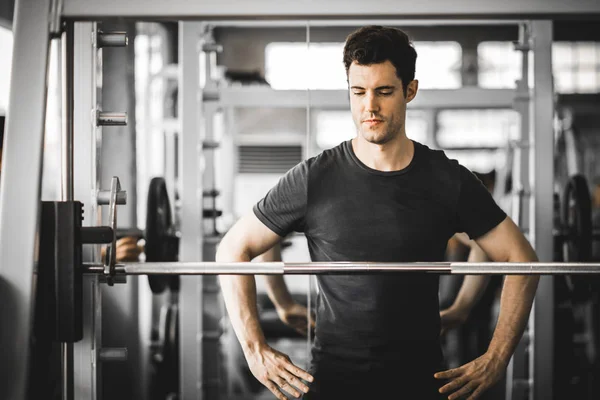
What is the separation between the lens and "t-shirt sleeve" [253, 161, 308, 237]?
4.48ft

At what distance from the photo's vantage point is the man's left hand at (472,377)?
127cm

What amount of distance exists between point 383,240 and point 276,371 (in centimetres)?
35

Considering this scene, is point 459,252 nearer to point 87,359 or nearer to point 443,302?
point 443,302

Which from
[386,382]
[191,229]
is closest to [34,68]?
[386,382]

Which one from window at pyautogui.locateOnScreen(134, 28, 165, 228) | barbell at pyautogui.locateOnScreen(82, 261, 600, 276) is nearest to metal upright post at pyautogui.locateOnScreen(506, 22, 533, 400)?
barbell at pyautogui.locateOnScreen(82, 261, 600, 276)

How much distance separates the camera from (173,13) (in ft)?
3.95

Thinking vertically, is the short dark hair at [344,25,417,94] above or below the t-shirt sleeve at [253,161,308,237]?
above

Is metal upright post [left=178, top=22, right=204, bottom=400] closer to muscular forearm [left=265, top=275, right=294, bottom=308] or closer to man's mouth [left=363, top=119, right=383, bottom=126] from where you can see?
muscular forearm [left=265, top=275, right=294, bottom=308]

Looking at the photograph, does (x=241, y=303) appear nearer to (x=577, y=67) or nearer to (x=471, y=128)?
(x=471, y=128)

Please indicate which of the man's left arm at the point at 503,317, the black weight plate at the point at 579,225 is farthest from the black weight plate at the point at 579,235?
the man's left arm at the point at 503,317

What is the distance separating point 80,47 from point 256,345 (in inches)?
29.7

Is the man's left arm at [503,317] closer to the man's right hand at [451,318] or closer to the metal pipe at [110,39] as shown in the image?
the man's right hand at [451,318]

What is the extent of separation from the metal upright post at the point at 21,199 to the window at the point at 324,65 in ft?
2.07

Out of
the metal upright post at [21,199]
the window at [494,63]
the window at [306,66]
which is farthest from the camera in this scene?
the window at [494,63]
